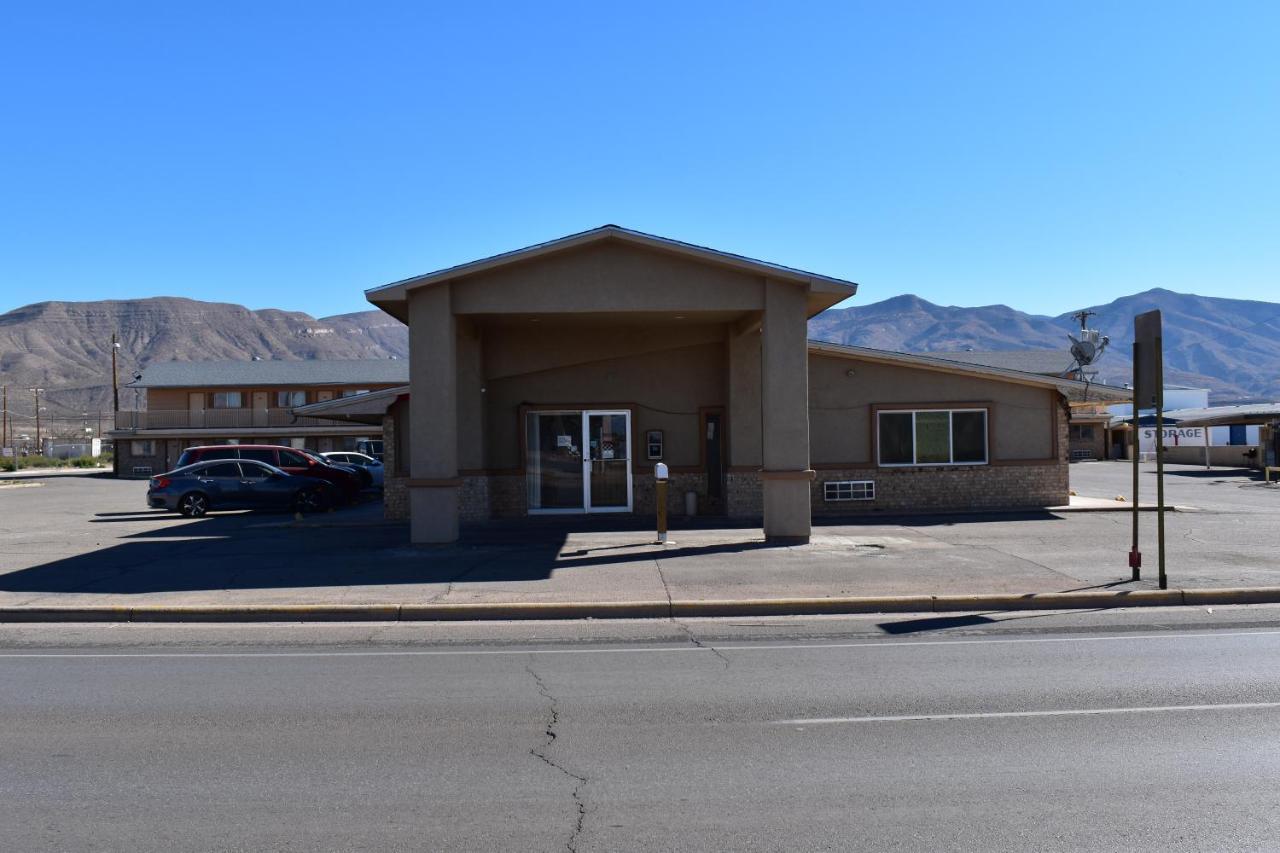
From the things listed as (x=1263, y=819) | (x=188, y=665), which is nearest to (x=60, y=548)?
(x=188, y=665)

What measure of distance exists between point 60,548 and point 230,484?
811 centimetres

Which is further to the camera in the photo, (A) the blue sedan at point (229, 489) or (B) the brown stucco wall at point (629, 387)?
(A) the blue sedan at point (229, 489)

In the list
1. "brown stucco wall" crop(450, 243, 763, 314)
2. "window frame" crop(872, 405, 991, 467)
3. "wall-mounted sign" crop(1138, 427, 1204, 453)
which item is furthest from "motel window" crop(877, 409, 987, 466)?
"wall-mounted sign" crop(1138, 427, 1204, 453)

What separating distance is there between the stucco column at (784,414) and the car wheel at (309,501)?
13.8m

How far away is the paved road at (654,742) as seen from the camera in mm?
5039

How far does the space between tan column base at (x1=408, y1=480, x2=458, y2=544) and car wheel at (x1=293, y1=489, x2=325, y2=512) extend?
10283 mm

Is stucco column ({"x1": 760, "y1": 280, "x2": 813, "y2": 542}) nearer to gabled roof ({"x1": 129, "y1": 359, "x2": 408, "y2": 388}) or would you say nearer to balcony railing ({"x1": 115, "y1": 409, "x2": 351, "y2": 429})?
gabled roof ({"x1": 129, "y1": 359, "x2": 408, "y2": 388})

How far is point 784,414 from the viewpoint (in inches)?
674

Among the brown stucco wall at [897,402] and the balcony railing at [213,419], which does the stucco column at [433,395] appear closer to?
the brown stucco wall at [897,402]

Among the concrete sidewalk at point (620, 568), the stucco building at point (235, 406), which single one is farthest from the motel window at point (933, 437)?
the stucco building at point (235, 406)

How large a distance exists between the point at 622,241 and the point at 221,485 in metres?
14.4

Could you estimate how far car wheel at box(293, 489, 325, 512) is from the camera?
26.3m

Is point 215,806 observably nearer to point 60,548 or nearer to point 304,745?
point 304,745

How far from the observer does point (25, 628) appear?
11266 millimetres
